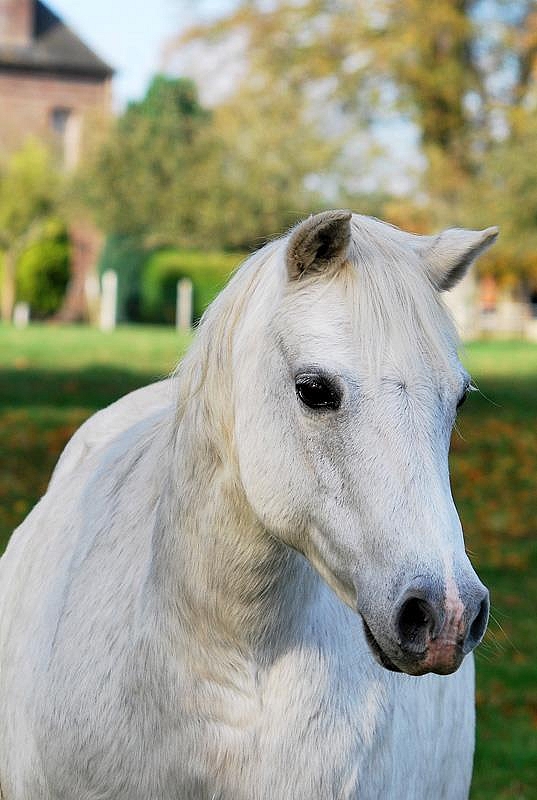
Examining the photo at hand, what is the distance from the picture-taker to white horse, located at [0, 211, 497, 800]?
2.25 m

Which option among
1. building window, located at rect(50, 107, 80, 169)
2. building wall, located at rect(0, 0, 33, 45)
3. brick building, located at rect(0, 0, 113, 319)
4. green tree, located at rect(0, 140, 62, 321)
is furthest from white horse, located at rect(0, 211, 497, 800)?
building wall, located at rect(0, 0, 33, 45)

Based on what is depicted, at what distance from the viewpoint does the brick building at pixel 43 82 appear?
52.5m

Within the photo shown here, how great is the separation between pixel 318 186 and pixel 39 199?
31.6 ft

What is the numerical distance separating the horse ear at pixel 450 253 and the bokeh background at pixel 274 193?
164 mm

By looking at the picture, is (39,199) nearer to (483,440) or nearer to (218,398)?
(483,440)

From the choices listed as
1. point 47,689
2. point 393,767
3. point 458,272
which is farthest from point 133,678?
point 458,272

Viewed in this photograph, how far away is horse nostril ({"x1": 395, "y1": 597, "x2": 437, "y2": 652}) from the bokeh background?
0.57 metres

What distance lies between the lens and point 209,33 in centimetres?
2534

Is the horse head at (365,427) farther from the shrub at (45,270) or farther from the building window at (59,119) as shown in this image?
the building window at (59,119)

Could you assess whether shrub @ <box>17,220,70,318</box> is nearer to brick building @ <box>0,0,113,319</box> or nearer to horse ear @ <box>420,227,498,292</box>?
brick building @ <box>0,0,113,319</box>

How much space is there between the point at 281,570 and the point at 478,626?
1.77ft

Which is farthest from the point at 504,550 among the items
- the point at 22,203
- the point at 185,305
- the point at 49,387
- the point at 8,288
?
the point at 22,203

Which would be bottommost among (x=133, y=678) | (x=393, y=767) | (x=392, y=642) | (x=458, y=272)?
(x=393, y=767)

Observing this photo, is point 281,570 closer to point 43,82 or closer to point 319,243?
point 319,243
